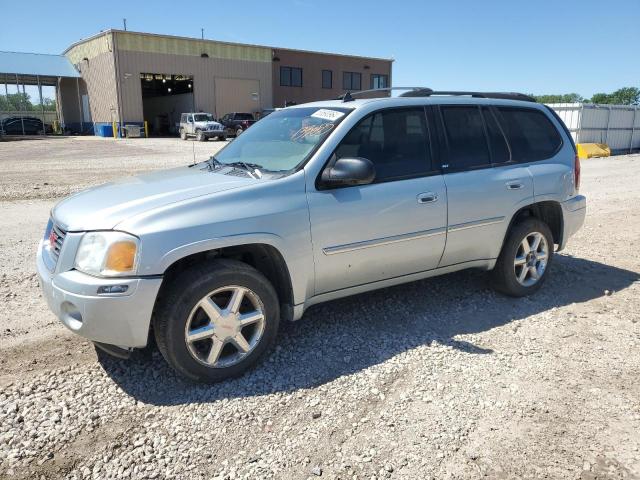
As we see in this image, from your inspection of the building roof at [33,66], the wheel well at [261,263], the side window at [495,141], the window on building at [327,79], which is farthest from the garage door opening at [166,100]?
the wheel well at [261,263]

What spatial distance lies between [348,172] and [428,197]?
846mm

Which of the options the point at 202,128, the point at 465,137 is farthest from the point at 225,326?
the point at 202,128

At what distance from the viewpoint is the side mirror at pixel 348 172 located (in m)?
3.57

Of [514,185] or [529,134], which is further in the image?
[529,134]

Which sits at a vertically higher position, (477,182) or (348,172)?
(348,172)

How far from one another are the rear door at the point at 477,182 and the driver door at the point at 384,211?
Result: 0.16 metres

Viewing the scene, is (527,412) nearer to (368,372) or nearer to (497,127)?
(368,372)

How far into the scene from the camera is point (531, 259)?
4945 mm

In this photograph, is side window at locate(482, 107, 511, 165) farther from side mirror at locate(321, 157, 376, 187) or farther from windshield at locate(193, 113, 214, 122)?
windshield at locate(193, 113, 214, 122)

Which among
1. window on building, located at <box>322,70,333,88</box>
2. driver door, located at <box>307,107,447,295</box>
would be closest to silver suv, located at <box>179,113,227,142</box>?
window on building, located at <box>322,70,333,88</box>

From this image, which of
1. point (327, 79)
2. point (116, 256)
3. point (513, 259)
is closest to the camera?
point (116, 256)

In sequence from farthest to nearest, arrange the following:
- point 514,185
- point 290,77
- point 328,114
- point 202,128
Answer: point 290,77
point 202,128
point 514,185
point 328,114

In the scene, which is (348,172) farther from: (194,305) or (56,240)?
(56,240)

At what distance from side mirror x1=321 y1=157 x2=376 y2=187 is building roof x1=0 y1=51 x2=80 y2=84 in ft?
157
